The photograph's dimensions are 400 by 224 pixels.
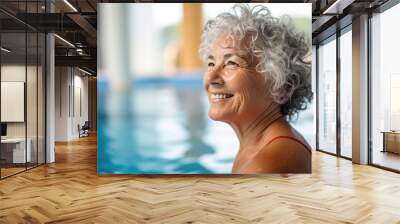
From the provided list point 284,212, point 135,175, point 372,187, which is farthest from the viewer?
point 135,175

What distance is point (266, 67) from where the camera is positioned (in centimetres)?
594

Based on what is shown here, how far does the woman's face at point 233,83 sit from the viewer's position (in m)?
5.91

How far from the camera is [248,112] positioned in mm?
5949

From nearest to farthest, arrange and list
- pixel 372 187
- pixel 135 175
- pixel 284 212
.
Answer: pixel 284 212, pixel 372 187, pixel 135 175

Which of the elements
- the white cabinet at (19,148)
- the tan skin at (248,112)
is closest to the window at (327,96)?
the tan skin at (248,112)

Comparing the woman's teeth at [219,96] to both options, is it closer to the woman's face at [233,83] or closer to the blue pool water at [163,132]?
the woman's face at [233,83]

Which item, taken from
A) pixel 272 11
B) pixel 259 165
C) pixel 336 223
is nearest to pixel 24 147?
pixel 259 165

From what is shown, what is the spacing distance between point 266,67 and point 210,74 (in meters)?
0.86

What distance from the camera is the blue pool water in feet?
20.0

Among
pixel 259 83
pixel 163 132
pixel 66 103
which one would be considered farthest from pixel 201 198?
pixel 66 103

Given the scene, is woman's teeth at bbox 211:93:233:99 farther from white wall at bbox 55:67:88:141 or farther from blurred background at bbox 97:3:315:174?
white wall at bbox 55:67:88:141

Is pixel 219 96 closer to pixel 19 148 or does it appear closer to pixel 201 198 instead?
pixel 201 198

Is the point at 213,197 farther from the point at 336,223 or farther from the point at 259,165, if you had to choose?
the point at 336,223

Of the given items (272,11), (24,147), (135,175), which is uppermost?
(272,11)
